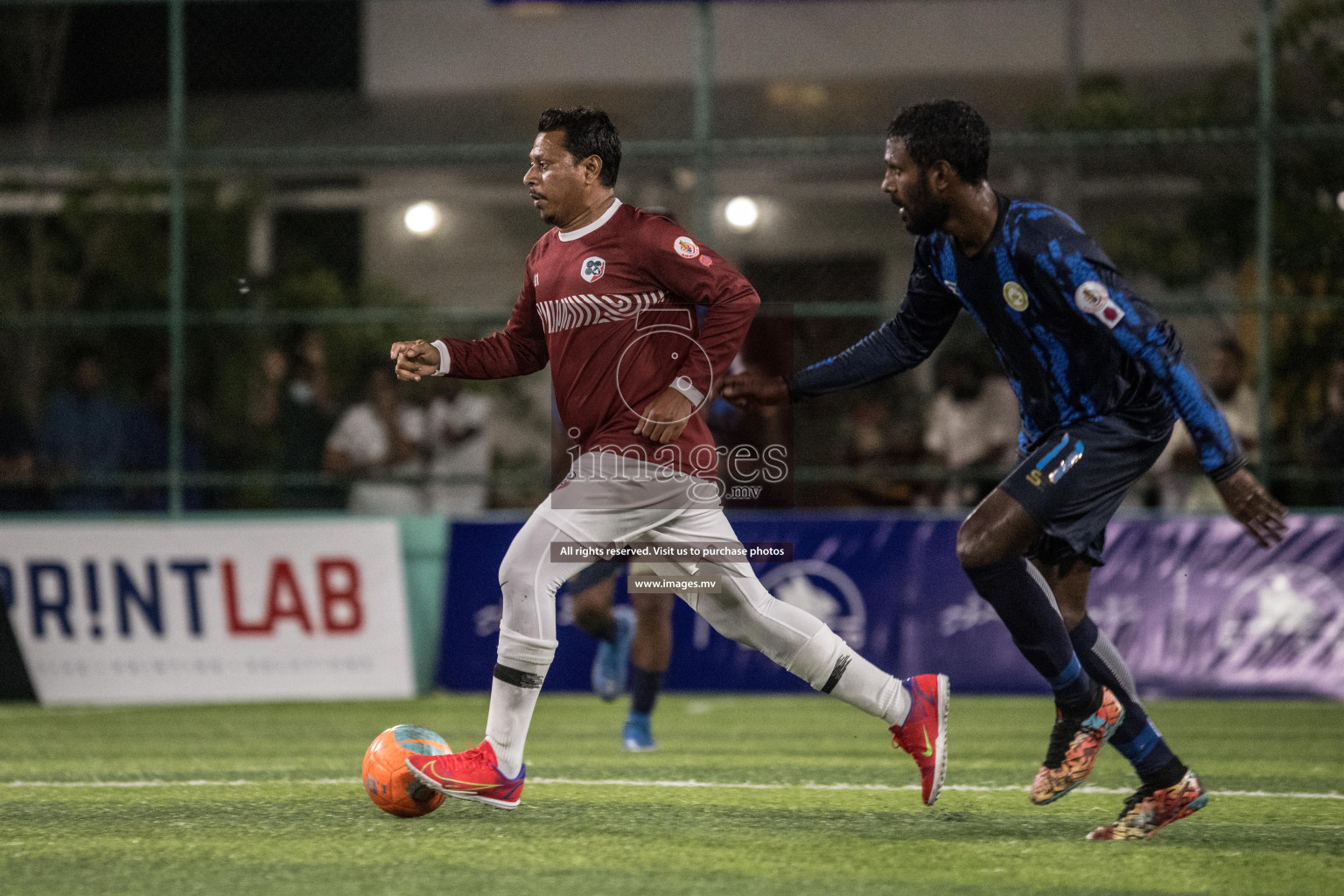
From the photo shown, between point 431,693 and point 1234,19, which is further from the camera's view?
point 1234,19

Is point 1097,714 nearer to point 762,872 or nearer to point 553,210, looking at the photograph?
point 762,872

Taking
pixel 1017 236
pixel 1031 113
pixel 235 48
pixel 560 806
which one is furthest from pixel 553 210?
pixel 1031 113

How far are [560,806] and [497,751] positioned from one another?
1.62ft

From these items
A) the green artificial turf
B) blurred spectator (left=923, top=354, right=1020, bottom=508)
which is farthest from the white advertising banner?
blurred spectator (left=923, top=354, right=1020, bottom=508)

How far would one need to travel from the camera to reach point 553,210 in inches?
204

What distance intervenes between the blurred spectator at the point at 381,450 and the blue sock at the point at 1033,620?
714 cm

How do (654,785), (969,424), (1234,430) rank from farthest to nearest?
(969,424) → (1234,430) → (654,785)

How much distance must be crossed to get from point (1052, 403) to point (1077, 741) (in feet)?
3.26

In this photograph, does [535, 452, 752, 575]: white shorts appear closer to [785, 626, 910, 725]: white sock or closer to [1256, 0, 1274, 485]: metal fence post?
[785, 626, 910, 725]: white sock

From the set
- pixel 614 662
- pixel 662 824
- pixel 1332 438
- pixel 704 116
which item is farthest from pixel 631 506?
pixel 1332 438

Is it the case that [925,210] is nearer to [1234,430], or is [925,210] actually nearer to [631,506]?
[631,506]

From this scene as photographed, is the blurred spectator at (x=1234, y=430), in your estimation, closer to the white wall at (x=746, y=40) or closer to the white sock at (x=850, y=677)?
the white wall at (x=746, y=40)

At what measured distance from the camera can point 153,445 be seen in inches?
463

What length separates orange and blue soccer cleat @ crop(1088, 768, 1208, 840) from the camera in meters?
4.82
